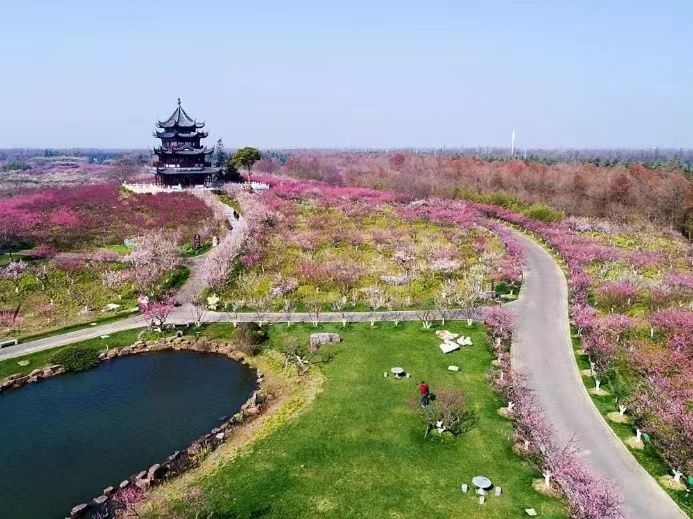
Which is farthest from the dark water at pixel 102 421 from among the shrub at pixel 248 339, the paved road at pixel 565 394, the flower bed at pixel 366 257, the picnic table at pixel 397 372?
the paved road at pixel 565 394

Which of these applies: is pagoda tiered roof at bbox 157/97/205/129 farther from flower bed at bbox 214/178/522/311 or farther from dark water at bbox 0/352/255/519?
dark water at bbox 0/352/255/519

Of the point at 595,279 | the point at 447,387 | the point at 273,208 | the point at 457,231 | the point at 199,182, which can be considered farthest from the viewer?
Answer: the point at 199,182

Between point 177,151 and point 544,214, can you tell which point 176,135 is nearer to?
point 177,151

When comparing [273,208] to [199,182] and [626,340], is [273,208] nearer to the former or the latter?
[199,182]

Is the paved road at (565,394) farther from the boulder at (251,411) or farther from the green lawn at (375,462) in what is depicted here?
the boulder at (251,411)

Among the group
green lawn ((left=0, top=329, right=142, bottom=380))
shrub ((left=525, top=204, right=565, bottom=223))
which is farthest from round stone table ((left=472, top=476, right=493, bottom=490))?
shrub ((left=525, top=204, right=565, bottom=223))

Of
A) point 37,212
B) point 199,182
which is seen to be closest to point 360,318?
point 37,212
